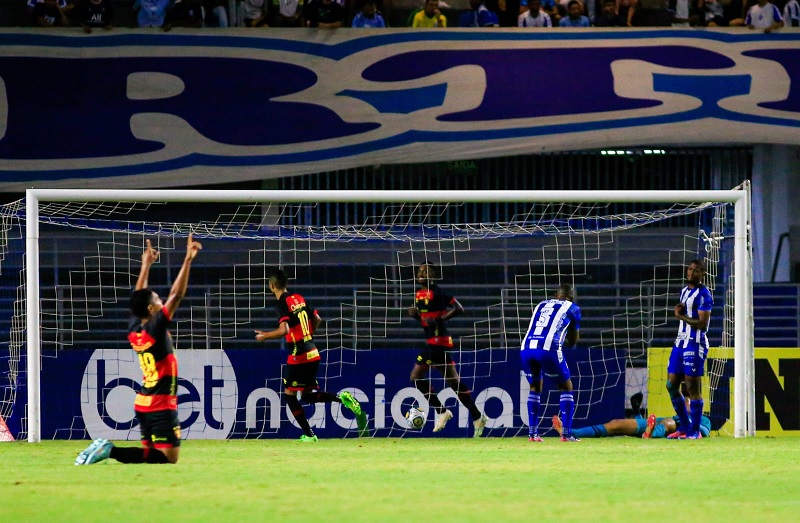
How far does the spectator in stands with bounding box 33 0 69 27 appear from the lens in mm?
18797

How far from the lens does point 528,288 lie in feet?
58.9

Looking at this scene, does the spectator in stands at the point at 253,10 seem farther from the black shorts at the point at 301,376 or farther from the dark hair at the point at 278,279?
the black shorts at the point at 301,376

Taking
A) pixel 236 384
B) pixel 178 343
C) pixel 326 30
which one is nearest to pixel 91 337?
pixel 178 343

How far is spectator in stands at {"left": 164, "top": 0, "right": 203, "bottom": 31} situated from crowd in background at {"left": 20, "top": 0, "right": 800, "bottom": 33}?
0.05 ft

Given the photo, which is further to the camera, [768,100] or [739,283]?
[768,100]

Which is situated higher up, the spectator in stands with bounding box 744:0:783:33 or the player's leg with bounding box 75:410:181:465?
the spectator in stands with bounding box 744:0:783:33

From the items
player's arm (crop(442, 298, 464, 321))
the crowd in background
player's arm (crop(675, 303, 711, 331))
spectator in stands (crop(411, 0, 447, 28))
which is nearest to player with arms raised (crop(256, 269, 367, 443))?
player's arm (crop(442, 298, 464, 321))

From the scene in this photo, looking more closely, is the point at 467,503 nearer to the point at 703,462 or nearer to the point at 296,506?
the point at 296,506

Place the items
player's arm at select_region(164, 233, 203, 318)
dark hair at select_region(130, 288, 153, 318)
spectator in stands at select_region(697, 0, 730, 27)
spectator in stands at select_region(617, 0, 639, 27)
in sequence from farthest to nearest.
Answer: spectator in stands at select_region(697, 0, 730, 27) < spectator in stands at select_region(617, 0, 639, 27) < dark hair at select_region(130, 288, 153, 318) < player's arm at select_region(164, 233, 203, 318)

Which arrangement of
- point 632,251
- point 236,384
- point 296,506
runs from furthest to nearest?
point 632,251 → point 236,384 → point 296,506

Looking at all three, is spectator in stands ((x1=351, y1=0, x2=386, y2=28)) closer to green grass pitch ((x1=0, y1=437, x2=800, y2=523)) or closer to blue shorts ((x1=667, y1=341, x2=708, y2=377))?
blue shorts ((x1=667, y1=341, x2=708, y2=377))

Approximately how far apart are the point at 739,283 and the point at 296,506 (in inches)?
330

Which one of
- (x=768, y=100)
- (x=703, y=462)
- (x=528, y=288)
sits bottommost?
(x=703, y=462)

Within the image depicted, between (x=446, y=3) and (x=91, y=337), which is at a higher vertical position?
(x=446, y=3)
